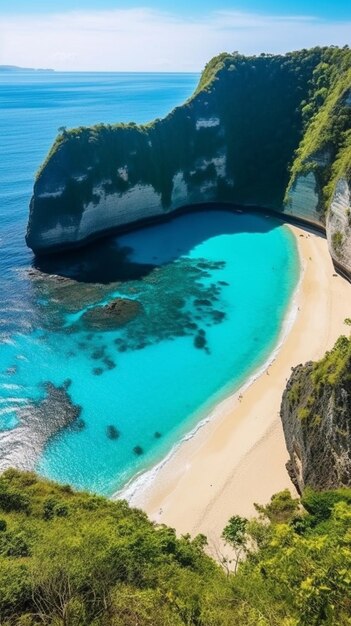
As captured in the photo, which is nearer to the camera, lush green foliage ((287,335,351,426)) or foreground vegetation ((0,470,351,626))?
foreground vegetation ((0,470,351,626))

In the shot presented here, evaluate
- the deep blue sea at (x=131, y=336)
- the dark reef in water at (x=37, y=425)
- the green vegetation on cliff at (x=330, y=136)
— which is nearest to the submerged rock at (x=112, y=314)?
the deep blue sea at (x=131, y=336)

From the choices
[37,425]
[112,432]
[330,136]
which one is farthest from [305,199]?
[37,425]

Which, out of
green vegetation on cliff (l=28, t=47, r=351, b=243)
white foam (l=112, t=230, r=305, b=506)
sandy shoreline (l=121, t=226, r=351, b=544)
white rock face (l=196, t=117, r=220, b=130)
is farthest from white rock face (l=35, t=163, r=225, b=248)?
sandy shoreline (l=121, t=226, r=351, b=544)

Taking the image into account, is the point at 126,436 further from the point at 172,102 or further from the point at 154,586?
the point at 172,102

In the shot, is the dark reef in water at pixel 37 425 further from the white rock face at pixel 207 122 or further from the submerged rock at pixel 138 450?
the white rock face at pixel 207 122

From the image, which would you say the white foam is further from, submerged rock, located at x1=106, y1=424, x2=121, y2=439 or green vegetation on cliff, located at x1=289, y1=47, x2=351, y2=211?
green vegetation on cliff, located at x1=289, y1=47, x2=351, y2=211

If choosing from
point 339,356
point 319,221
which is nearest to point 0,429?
point 339,356
